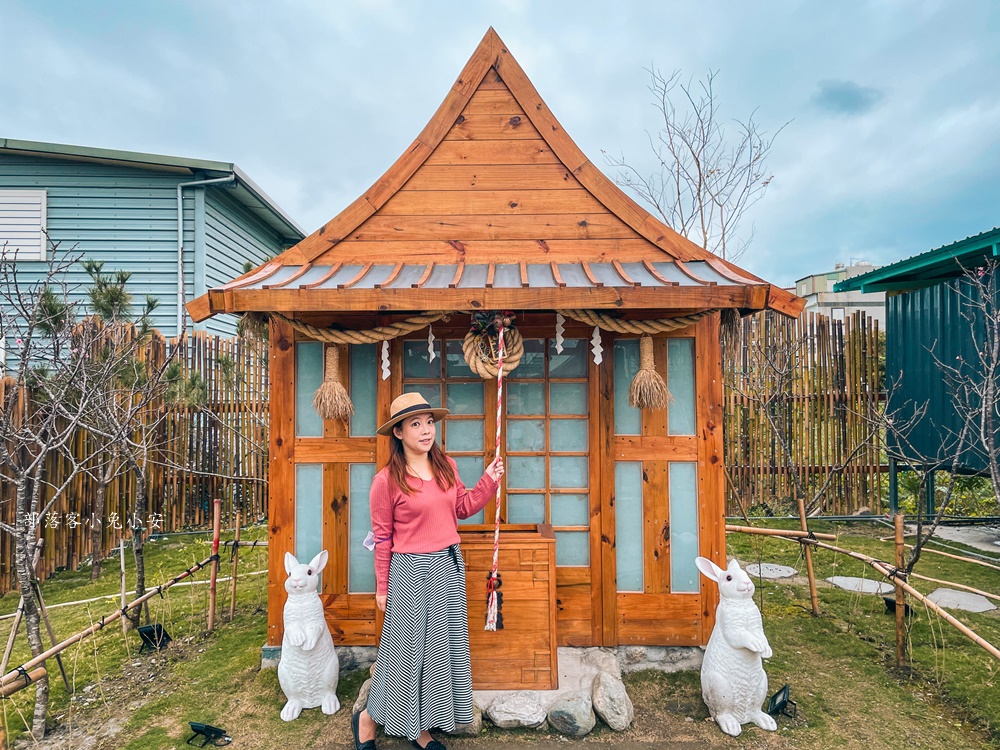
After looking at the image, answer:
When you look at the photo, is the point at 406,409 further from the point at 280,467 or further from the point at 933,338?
the point at 933,338

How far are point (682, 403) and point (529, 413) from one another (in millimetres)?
1100

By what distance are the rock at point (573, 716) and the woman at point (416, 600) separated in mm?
506

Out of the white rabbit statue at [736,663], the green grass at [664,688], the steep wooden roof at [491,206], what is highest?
the steep wooden roof at [491,206]

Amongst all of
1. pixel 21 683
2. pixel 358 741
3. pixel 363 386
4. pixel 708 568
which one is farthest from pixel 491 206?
pixel 21 683

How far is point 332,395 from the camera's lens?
3.70 metres

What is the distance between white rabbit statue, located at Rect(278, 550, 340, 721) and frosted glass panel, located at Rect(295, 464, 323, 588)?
1.42 ft

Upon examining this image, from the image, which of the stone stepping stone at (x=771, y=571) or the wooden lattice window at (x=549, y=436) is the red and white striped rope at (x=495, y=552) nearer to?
the wooden lattice window at (x=549, y=436)

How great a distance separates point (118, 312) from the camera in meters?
5.40

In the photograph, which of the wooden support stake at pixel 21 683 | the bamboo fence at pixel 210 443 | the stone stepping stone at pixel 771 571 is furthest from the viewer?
the bamboo fence at pixel 210 443

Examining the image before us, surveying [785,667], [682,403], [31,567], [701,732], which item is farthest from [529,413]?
[31,567]

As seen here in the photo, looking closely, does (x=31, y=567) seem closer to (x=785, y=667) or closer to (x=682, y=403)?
(x=682, y=403)

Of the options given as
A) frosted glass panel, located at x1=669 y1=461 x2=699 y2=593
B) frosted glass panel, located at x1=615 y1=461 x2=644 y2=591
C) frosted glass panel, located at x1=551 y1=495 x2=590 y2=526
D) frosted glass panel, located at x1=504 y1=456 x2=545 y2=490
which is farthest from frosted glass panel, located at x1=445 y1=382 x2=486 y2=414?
frosted glass panel, located at x1=669 y1=461 x2=699 y2=593

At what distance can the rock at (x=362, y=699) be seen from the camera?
3300 millimetres

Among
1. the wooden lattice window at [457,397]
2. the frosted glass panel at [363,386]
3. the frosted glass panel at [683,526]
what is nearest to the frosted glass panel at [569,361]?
the wooden lattice window at [457,397]
